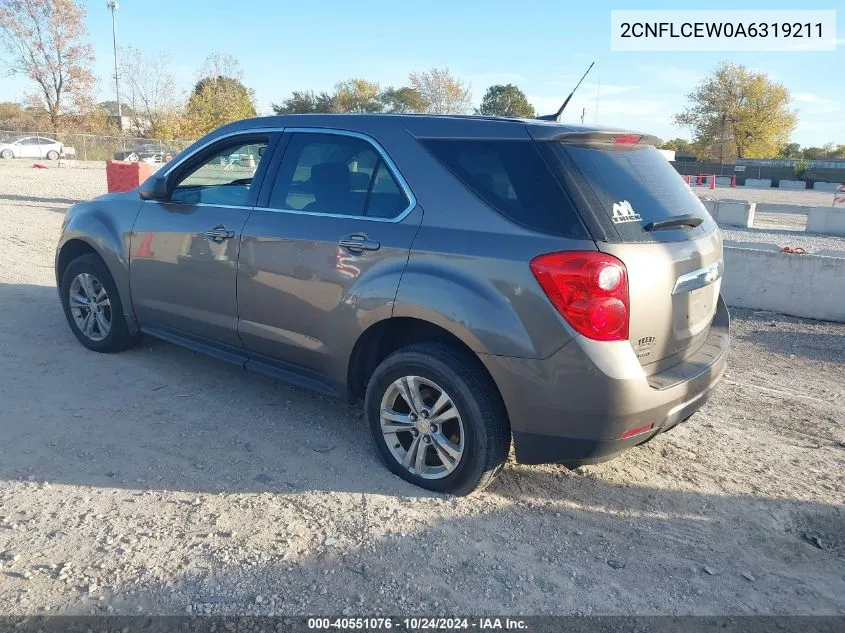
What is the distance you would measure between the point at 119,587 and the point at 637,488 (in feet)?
8.29

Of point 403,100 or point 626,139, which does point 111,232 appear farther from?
point 403,100

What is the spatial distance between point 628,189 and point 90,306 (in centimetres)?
416

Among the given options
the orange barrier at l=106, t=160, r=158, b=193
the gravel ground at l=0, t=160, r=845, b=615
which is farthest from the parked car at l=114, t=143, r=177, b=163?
the gravel ground at l=0, t=160, r=845, b=615

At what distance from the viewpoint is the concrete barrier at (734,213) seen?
Answer: 55.4 ft

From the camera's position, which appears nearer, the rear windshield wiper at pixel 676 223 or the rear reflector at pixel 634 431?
the rear reflector at pixel 634 431

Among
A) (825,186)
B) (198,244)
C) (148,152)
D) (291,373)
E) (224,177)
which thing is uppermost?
(148,152)

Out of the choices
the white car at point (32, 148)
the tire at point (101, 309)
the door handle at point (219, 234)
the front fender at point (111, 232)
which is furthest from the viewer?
the white car at point (32, 148)

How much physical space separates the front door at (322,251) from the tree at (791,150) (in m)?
72.8

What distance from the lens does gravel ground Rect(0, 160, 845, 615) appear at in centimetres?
271

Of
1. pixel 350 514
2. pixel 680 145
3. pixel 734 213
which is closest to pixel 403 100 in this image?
pixel 680 145

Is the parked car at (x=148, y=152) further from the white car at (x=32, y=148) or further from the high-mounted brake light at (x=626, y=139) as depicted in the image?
the high-mounted brake light at (x=626, y=139)

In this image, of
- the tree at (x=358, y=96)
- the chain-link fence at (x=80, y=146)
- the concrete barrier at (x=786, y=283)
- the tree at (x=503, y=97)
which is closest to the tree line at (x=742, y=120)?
the tree at (x=503, y=97)

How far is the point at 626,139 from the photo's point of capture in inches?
137

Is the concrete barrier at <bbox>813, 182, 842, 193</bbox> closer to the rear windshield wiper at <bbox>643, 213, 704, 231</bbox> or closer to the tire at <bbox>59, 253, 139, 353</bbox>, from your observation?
the rear windshield wiper at <bbox>643, 213, 704, 231</bbox>
